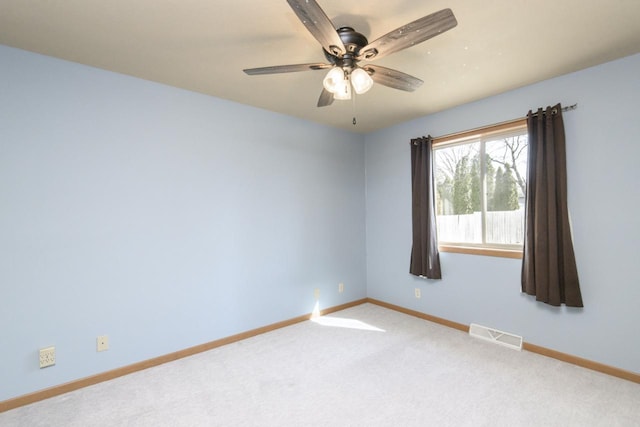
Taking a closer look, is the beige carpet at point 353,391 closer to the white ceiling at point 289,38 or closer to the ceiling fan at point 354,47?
the ceiling fan at point 354,47

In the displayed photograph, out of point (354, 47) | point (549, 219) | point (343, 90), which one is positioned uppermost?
point (354, 47)

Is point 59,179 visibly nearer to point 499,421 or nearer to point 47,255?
point 47,255

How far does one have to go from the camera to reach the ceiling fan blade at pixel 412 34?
129 centimetres

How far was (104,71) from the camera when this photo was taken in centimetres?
232

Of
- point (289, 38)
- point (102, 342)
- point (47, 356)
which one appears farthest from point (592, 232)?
point (47, 356)

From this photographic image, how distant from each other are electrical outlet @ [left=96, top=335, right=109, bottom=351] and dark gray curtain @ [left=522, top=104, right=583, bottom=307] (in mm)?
3556

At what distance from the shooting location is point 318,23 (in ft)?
4.35

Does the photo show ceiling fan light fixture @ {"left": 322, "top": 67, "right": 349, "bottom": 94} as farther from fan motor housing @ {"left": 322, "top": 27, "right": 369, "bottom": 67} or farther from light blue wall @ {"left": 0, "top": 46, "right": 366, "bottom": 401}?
light blue wall @ {"left": 0, "top": 46, "right": 366, "bottom": 401}

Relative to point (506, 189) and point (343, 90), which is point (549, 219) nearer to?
point (506, 189)

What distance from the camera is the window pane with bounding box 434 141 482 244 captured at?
126 inches

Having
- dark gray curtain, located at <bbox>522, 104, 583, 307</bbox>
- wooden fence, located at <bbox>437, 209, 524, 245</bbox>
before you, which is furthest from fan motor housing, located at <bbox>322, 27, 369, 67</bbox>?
wooden fence, located at <bbox>437, 209, 524, 245</bbox>

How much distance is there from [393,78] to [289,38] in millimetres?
724

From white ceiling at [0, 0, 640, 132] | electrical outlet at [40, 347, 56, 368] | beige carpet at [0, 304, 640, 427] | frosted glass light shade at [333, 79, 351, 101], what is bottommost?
beige carpet at [0, 304, 640, 427]

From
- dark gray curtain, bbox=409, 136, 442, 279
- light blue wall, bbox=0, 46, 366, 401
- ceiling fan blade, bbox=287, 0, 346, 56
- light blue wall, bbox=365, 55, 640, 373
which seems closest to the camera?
ceiling fan blade, bbox=287, 0, 346, 56
